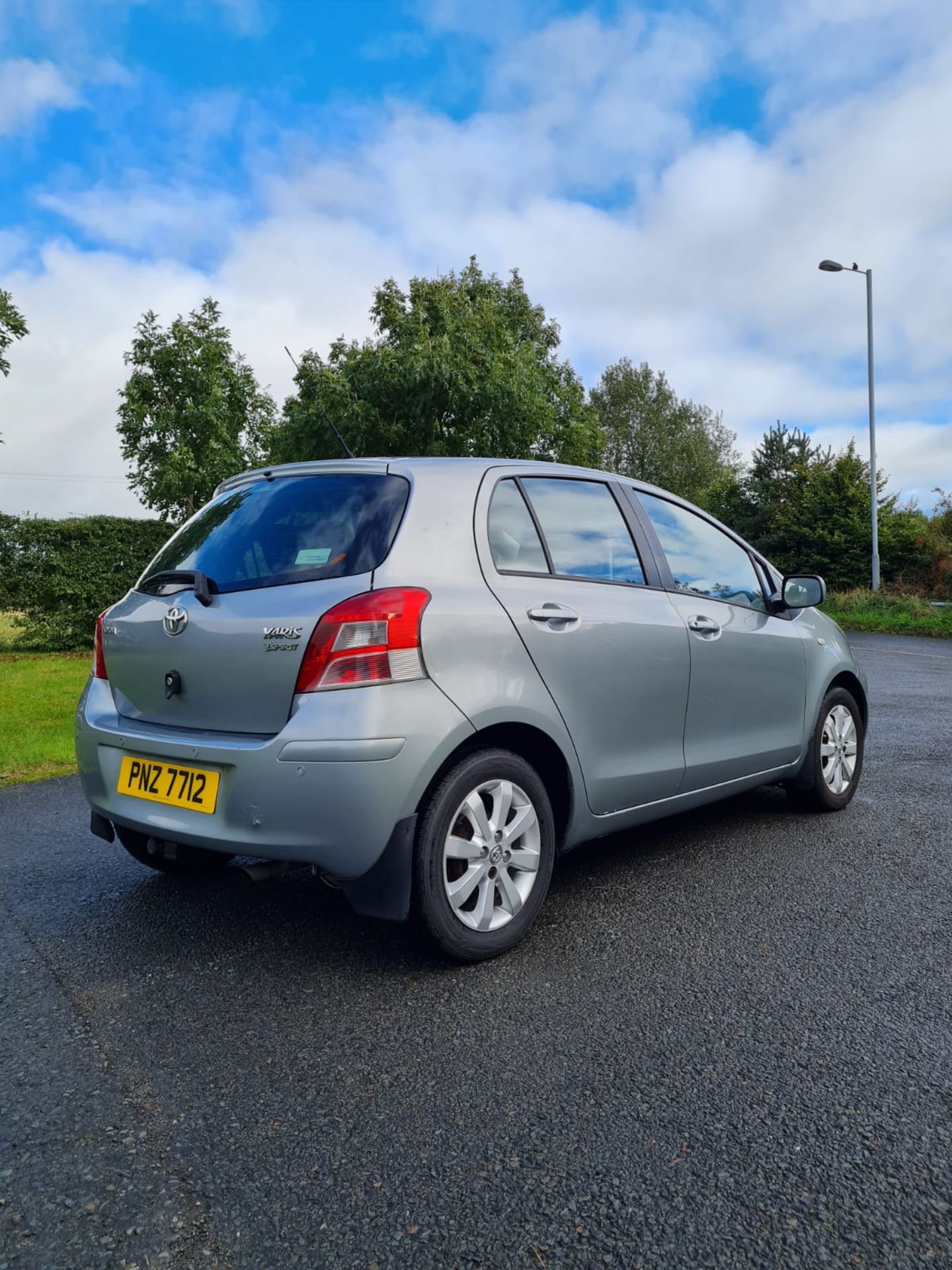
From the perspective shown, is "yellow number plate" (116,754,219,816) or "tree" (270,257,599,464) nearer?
"yellow number plate" (116,754,219,816)

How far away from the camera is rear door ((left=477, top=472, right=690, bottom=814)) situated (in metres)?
3.36

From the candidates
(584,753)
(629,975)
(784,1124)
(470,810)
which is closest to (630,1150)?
(784,1124)

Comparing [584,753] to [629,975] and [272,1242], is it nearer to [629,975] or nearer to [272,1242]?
[629,975]

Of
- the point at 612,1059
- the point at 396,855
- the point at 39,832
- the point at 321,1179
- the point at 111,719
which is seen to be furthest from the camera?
the point at 39,832

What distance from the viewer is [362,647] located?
2842 millimetres

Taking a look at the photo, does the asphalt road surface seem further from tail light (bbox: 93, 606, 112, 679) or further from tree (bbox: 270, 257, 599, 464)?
tree (bbox: 270, 257, 599, 464)

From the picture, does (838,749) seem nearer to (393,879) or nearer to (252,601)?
(393,879)

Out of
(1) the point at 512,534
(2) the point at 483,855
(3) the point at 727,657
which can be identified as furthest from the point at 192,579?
(3) the point at 727,657

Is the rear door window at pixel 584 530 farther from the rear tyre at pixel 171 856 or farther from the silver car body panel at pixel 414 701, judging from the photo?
the rear tyre at pixel 171 856

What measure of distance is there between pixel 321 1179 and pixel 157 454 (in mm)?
21025

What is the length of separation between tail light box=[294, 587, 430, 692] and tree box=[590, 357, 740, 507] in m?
56.0

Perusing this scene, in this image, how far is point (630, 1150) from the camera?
2104 millimetres

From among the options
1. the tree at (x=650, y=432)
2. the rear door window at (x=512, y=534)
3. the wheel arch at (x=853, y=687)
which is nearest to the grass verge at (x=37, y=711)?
the rear door window at (x=512, y=534)

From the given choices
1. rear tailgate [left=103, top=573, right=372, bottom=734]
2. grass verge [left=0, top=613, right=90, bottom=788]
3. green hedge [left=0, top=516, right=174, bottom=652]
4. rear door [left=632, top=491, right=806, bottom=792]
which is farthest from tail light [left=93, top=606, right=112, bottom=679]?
green hedge [left=0, top=516, right=174, bottom=652]
